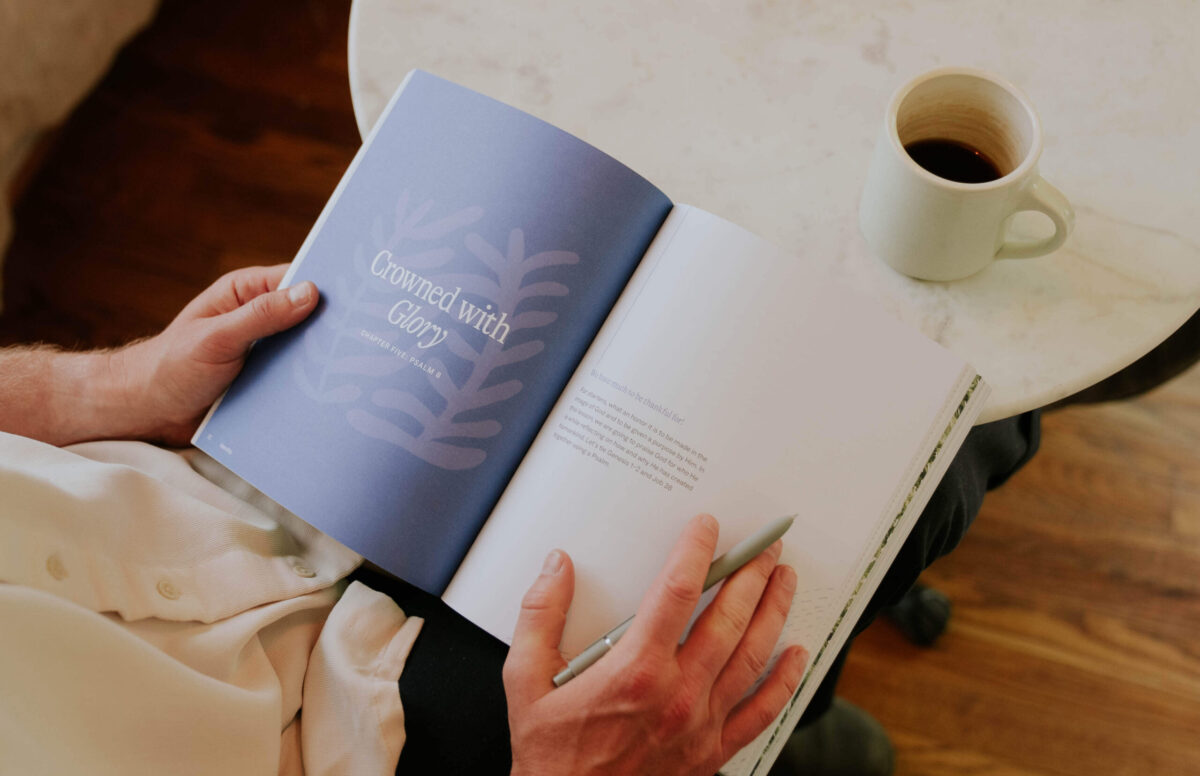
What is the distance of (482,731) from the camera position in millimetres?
685

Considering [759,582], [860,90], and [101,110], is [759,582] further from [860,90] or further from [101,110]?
[101,110]

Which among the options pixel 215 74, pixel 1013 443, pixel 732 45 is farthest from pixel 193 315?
pixel 215 74

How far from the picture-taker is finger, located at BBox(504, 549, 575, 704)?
579mm

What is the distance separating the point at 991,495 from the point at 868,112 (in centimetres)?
76

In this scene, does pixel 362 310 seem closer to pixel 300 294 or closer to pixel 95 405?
pixel 300 294

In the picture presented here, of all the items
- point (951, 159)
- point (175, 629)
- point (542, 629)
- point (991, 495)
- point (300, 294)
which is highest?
point (951, 159)

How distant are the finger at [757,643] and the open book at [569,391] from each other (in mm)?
15

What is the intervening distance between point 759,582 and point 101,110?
4.75 ft

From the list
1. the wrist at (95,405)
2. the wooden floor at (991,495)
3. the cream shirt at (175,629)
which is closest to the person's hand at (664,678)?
the cream shirt at (175,629)


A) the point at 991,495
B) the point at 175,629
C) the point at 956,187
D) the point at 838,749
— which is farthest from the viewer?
the point at 991,495

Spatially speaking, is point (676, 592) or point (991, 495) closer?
point (676, 592)

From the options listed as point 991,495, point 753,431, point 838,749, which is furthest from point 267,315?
point 991,495

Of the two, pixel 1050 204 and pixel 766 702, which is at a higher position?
pixel 1050 204

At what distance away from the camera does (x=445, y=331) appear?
60 cm
